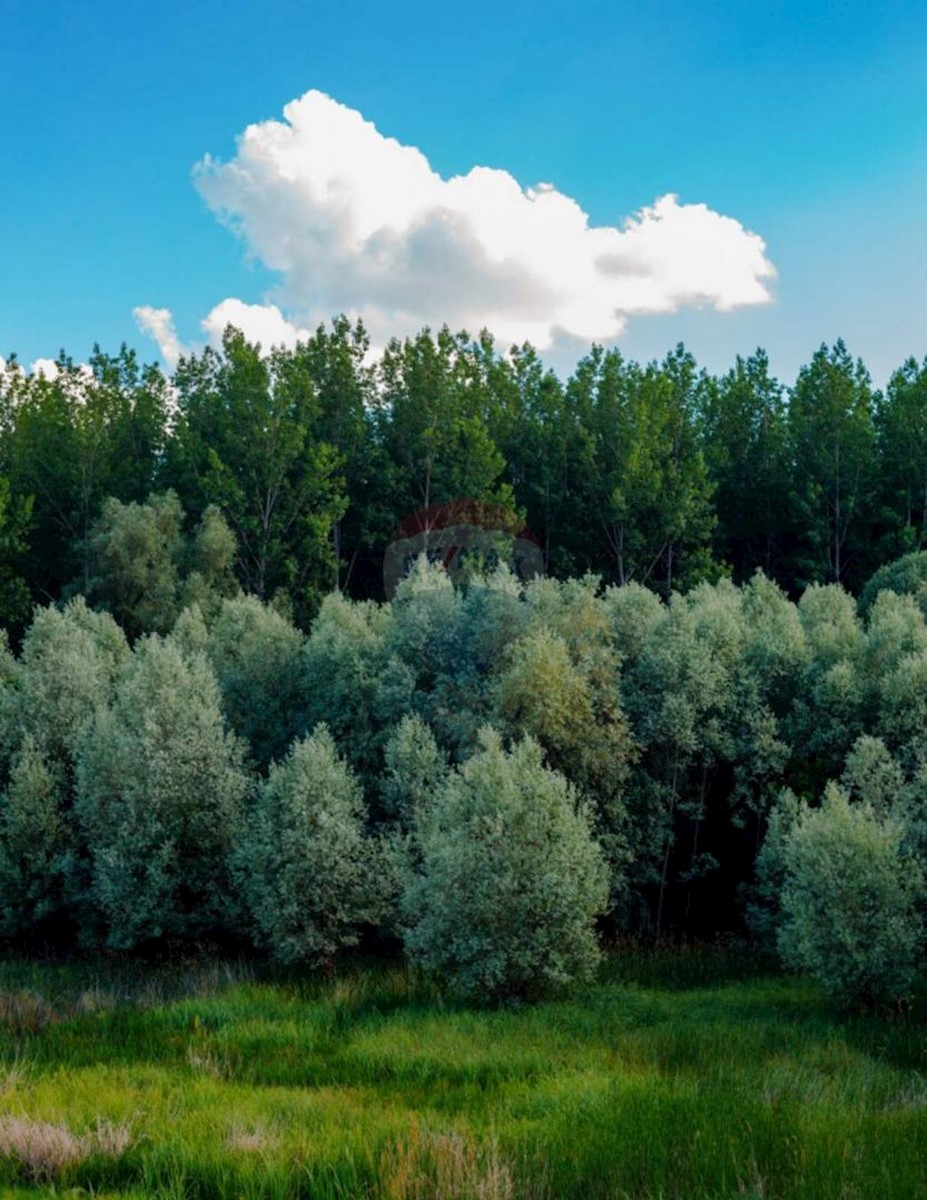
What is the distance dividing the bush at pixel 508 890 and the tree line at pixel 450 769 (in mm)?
97

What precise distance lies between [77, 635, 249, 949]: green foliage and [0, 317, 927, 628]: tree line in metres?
36.0

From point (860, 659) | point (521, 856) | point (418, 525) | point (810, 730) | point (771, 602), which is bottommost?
point (521, 856)

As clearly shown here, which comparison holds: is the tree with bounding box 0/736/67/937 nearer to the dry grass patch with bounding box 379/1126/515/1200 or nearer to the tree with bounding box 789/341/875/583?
the dry grass patch with bounding box 379/1126/515/1200

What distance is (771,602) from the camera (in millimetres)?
47719

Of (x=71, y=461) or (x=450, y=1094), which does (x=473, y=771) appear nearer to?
(x=450, y=1094)

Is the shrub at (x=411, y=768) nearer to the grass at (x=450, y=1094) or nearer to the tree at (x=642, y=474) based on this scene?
the grass at (x=450, y=1094)

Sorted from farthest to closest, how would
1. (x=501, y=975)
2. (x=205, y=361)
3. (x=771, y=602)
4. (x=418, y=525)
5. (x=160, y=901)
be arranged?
1. (x=205, y=361)
2. (x=418, y=525)
3. (x=771, y=602)
4. (x=160, y=901)
5. (x=501, y=975)

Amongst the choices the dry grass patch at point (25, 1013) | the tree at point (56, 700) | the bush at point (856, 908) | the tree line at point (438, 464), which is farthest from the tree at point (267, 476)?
the bush at point (856, 908)

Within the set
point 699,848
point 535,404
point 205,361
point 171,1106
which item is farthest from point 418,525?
point 171,1106

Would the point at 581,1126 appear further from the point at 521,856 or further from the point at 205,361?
the point at 205,361

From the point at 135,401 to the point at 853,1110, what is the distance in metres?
78.9

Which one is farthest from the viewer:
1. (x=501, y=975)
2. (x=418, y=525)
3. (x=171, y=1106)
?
(x=418, y=525)

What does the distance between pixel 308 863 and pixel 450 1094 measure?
12.8m

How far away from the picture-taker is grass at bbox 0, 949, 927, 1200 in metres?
12.1
